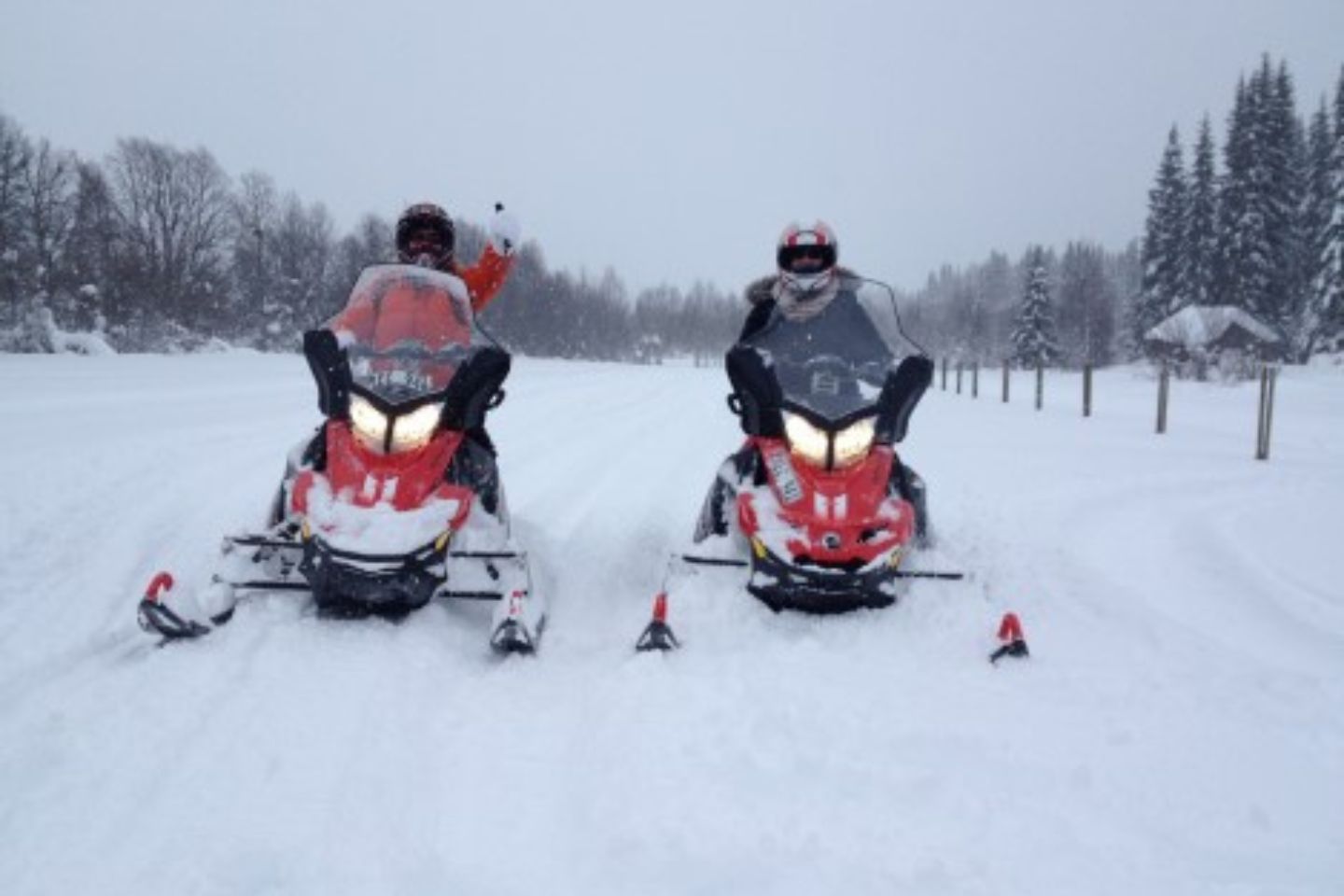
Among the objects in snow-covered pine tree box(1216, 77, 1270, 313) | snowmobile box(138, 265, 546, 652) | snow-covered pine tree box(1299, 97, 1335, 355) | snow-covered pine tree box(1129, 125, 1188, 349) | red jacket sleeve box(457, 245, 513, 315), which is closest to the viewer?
snowmobile box(138, 265, 546, 652)

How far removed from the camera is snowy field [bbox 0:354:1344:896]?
262 centimetres

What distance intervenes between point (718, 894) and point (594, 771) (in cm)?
79

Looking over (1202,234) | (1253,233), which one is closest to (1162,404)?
(1253,233)

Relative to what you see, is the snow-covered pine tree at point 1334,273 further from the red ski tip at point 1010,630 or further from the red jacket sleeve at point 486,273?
the red ski tip at point 1010,630

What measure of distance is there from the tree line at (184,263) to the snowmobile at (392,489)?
11.0 m

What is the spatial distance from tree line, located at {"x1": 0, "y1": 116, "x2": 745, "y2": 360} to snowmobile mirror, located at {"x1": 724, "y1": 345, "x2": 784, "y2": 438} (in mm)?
11796

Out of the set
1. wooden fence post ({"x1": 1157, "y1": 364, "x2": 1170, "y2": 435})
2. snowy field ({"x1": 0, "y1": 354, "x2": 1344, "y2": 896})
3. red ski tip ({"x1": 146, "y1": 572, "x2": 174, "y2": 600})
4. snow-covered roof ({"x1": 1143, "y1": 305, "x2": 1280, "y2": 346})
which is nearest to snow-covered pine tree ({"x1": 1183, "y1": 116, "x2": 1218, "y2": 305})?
snow-covered roof ({"x1": 1143, "y1": 305, "x2": 1280, "y2": 346})

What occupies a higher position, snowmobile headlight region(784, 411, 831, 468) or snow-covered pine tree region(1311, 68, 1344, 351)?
snow-covered pine tree region(1311, 68, 1344, 351)

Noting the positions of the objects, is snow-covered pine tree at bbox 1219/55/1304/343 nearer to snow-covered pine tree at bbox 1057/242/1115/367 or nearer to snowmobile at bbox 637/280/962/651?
snow-covered pine tree at bbox 1057/242/1115/367

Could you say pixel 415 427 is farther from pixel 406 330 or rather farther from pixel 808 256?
pixel 808 256

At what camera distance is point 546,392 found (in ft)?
76.1

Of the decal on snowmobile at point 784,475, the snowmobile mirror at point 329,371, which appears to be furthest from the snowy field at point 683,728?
the snowmobile mirror at point 329,371

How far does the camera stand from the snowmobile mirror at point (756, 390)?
16.4 feet

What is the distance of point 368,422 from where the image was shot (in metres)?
4.63
